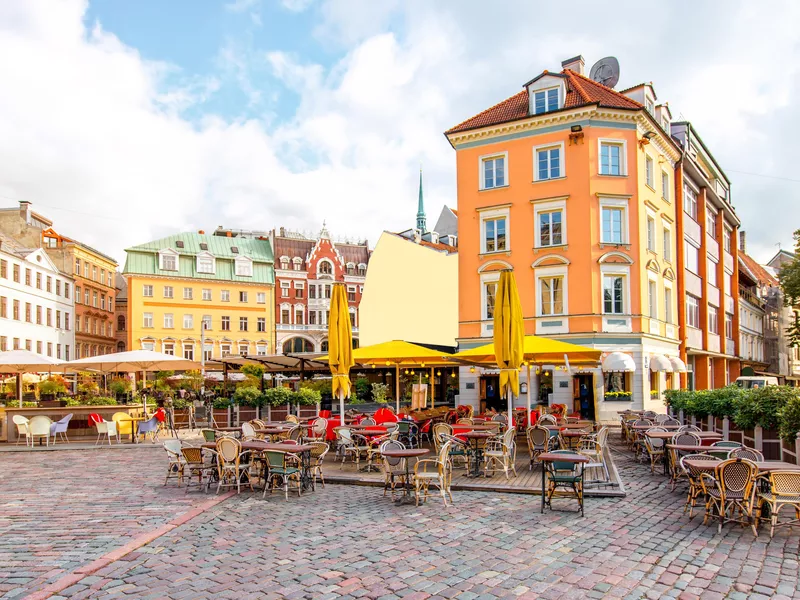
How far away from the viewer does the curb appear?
6484 mm

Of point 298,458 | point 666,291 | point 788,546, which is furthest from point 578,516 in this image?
point 666,291

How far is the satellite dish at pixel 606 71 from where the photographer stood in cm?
3578

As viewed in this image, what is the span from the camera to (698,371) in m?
39.1

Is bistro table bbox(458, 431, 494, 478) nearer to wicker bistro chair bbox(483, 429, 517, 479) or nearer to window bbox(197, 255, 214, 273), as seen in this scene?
wicker bistro chair bbox(483, 429, 517, 479)

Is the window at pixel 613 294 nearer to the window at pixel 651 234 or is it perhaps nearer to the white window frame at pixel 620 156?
the window at pixel 651 234

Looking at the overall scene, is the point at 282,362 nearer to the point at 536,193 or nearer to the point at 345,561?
the point at 536,193

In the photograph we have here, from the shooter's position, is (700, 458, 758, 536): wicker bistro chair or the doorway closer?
(700, 458, 758, 536): wicker bistro chair

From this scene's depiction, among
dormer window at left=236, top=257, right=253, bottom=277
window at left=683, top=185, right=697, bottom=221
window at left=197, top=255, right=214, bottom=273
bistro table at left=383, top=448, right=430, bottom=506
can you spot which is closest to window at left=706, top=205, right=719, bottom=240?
window at left=683, top=185, right=697, bottom=221

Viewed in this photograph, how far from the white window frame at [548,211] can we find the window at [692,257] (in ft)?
29.8

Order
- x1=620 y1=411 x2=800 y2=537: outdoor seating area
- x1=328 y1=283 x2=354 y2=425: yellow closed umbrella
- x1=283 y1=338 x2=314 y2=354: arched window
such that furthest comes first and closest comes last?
x1=283 y1=338 x2=314 y2=354: arched window < x1=328 y1=283 x2=354 y2=425: yellow closed umbrella < x1=620 y1=411 x2=800 y2=537: outdoor seating area

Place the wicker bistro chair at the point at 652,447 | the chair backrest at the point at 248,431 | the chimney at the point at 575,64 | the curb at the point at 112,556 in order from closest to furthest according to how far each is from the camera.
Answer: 1. the curb at the point at 112,556
2. the wicker bistro chair at the point at 652,447
3. the chair backrest at the point at 248,431
4. the chimney at the point at 575,64

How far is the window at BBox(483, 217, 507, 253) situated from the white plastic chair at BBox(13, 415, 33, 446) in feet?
65.7

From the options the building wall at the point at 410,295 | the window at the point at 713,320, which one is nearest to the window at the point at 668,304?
the window at the point at 713,320

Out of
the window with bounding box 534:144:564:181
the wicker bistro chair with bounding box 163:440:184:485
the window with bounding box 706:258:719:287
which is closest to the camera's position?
the wicker bistro chair with bounding box 163:440:184:485
